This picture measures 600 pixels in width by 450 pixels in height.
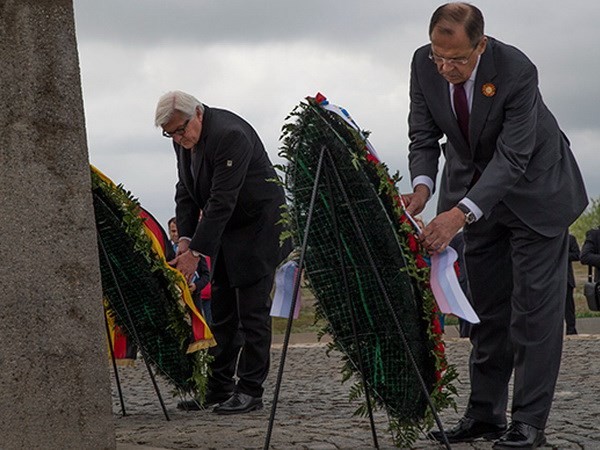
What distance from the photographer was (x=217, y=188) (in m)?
7.98

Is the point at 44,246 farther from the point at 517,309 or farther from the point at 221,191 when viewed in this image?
the point at 221,191

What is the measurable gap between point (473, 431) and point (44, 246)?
2.32 m

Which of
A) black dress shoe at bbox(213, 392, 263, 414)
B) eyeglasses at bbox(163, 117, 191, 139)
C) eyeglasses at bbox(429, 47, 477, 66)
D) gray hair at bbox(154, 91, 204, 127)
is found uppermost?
gray hair at bbox(154, 91, 204, 127)

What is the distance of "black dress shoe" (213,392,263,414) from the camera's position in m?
8.22

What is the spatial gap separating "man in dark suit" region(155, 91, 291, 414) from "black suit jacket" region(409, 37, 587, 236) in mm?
2030

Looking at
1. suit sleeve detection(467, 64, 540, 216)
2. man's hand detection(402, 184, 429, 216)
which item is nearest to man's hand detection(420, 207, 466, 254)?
suit sleeve detection(467, 64, 540, 216)

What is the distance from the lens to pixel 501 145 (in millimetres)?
5738

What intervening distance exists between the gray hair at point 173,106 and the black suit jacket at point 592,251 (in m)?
9.49

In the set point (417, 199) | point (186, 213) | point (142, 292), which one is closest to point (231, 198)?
point (186, 213)

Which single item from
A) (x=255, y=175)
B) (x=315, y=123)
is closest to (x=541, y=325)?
(x=315, y=123)

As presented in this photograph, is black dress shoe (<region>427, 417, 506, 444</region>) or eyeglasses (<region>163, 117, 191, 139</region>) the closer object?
black dress shoe (<region>427, 417, 506, 444</region>)

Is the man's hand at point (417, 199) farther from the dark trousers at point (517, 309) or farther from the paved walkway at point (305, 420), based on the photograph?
the paved walkway at point (305, 420)

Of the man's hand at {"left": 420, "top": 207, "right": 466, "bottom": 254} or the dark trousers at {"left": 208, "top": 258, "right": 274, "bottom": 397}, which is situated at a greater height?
the man's hand at {"left": 420, "top": 207, "right": 466, "bottom": 254}

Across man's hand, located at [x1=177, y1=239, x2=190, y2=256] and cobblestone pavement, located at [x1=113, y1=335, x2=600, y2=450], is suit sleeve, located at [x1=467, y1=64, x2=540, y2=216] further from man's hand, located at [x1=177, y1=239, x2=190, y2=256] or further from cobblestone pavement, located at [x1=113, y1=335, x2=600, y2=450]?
man's hand, located at [x1=177, y1=239, x2=190, y2=256]
